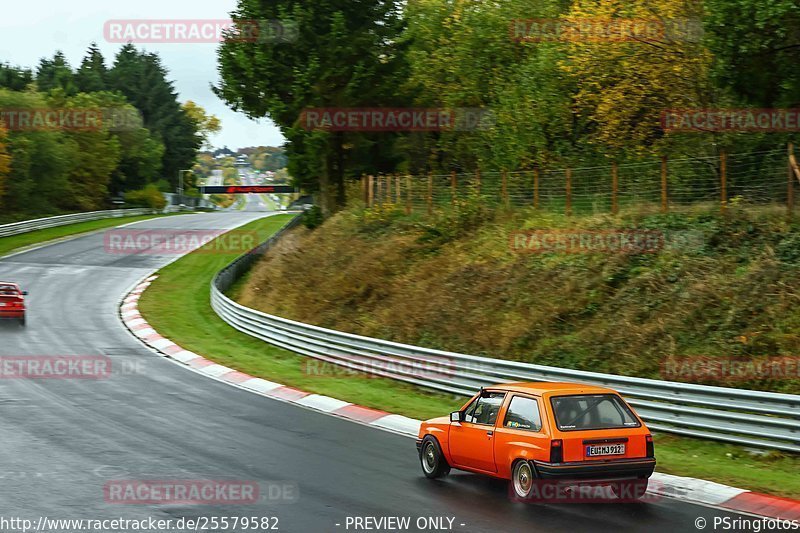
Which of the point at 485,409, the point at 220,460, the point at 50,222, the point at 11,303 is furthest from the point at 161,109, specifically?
the point at 485,409

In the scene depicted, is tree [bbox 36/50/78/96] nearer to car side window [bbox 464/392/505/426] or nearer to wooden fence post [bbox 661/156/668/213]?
wooden fence post [bbox 661/156/668/213]

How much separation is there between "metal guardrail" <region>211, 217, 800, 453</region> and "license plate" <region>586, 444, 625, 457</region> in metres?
3.91

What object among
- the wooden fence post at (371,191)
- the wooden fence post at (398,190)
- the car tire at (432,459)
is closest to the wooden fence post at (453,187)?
the wooden fence post at (398,190)

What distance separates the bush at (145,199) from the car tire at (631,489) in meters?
89.4

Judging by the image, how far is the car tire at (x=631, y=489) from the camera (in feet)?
32.8

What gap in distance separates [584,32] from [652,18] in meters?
2.36

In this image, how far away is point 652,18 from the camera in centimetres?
2788

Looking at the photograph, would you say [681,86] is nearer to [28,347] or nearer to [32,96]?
[28,347]

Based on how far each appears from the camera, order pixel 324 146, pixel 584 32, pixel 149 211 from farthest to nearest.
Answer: pixel 149 211, pixel 324 146, pixel 584 32

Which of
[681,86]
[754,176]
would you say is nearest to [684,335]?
[754,176]

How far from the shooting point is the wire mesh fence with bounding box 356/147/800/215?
20.8 meters

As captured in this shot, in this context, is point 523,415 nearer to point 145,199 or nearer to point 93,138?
point 93,138

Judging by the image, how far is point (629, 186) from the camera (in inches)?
951

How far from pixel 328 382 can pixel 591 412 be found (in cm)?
1127
